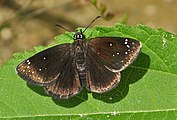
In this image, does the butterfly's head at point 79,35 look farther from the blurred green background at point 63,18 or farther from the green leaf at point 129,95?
the blurred green background at point 63,18

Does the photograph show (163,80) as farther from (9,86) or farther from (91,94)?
(9,86)

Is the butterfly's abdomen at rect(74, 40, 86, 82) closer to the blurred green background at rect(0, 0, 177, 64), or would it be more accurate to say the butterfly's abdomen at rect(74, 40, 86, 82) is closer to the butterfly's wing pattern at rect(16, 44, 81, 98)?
the butterfly's wing pattern at rect(16, 44, 81, 98)

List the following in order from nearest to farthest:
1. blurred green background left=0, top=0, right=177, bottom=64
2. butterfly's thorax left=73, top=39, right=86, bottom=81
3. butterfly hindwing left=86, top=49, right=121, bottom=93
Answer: butterfly hindwing left=86, top=49, right=121, bottom=93
butterfly's thorax left=73, top=39, right=86, bottom=81
blurred green background left=0, top=0, right=177, bottom=64

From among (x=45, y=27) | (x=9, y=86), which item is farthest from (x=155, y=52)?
(x=45, y=27)

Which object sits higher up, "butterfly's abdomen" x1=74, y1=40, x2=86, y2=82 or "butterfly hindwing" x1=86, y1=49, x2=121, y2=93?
"butterfly's abdomen" x1=74, y1=40, x2=86, y2=82

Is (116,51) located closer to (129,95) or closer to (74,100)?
(129,95)

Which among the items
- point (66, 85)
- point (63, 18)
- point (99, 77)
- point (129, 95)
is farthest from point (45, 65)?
point (63, 18)

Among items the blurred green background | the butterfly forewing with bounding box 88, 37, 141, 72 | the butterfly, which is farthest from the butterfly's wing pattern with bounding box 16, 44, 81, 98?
the blurred green background
